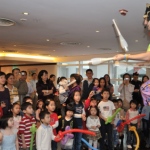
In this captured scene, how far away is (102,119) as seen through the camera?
4102 mm

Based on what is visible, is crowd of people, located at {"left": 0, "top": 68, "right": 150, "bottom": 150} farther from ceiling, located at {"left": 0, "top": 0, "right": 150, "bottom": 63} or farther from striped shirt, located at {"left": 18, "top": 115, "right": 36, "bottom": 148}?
ceiling, located at {"left": 0, "top": 0, "right": 150, "bottom": 63}

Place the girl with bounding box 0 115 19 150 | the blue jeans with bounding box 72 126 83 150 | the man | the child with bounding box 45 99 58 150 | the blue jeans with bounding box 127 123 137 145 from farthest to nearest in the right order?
the man
the blue jeans with bounding box 127 123 137 145
the blue jeans with bounding box 72 126 83 150
the child with bounding box 45 99 58 150
the girl with bounding box 0 115 19 150

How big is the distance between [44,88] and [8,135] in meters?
1.60

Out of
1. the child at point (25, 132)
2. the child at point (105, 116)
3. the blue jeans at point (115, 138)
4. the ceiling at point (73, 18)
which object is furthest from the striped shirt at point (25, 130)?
the blue jeans at point (115, 138)

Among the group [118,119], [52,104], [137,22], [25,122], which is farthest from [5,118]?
[137,22]

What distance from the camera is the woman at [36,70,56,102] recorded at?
4156 mm

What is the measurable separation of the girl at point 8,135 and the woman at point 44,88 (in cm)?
139

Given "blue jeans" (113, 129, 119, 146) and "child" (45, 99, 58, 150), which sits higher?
"child" (45, 99, 58, 150)

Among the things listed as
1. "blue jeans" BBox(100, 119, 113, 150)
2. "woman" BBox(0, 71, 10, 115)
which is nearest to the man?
"woman" BBox(0, 71, 10, 115)

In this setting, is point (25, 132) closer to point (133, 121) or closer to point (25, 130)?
point (25, 130)

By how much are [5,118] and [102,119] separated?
190 centimetres

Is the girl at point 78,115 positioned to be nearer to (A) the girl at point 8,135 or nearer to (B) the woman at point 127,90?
(A) the girl at point 8,135

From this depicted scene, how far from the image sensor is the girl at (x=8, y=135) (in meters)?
2.65

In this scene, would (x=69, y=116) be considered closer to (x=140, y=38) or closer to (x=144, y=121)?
(x=144, y=121)
